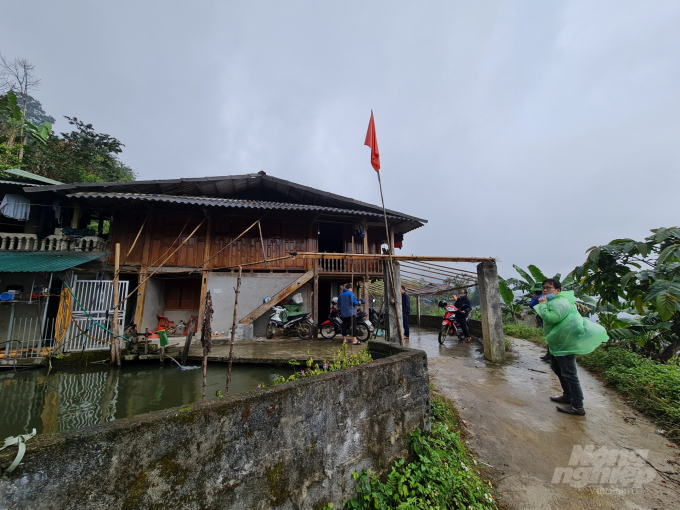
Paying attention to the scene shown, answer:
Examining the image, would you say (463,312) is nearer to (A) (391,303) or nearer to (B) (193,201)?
(A) (391,303)

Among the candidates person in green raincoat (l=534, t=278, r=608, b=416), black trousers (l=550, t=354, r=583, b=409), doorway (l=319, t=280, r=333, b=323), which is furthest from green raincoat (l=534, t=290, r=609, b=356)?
doorway (l=319, t=280, r=333, b=323)

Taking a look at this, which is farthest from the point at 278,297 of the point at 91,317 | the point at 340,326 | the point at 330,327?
the point at 91,317

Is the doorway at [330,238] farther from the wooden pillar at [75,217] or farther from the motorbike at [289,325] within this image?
the wooden pillar at [75,217]

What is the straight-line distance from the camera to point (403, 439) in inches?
115

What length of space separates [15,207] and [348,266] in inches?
436

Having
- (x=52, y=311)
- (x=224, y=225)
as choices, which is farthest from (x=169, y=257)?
(x=52, y=311)

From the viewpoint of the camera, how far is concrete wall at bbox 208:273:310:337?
30.7 feet

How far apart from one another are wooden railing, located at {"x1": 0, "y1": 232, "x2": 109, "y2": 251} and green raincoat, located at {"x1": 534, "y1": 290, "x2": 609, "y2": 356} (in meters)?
12.3

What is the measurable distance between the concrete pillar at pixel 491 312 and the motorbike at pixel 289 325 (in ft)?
16.8

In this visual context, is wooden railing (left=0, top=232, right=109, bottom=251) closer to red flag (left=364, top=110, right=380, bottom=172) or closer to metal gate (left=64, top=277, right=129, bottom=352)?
metal gate (left=64, top=277, right=129, bottom=352)

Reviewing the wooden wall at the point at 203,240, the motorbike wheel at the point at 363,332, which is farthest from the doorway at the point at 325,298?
the motorbike wheel at the point at 363,332

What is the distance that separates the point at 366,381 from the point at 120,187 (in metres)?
11.0

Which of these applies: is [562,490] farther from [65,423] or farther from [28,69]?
[28,69]

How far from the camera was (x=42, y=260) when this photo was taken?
7969mm
